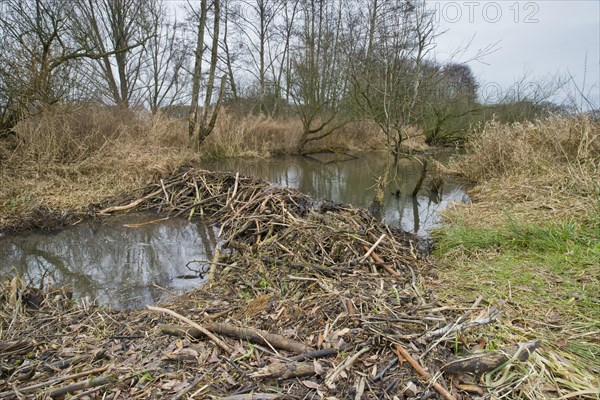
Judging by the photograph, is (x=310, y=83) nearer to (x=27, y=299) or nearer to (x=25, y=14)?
(x=25, y=14)

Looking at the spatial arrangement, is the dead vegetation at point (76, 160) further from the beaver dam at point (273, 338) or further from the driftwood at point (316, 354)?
the driftwood at point (316, 354)

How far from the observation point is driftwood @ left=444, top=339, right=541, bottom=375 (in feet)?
6.12

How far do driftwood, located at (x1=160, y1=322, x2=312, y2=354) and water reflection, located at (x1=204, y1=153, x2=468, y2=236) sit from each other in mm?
4128

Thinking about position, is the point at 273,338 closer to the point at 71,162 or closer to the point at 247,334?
the point at 247,334

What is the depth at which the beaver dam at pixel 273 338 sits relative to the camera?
1.87m

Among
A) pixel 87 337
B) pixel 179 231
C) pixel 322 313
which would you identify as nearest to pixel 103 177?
pixel 179 231

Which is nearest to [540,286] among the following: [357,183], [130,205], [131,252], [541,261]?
[541,261]

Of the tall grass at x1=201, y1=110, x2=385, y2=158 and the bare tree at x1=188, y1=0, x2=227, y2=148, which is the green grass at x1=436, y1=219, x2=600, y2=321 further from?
the tall grass at x1=201, y1=110, x2=385, y2=158

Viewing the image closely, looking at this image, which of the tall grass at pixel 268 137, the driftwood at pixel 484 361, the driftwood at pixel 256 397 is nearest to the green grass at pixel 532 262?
the driftwood at pixel 484 361

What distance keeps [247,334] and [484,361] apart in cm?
140

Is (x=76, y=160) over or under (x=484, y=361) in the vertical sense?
over

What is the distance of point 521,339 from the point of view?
7.02 ft

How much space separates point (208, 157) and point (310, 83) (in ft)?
21.2

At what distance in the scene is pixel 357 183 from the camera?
10.8 metres
